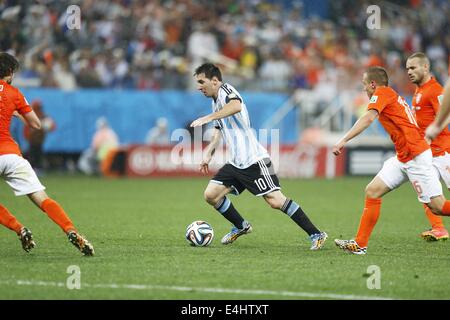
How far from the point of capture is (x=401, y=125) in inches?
390

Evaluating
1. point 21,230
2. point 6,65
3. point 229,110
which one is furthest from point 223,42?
point 21,230

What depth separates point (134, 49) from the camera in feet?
83.1

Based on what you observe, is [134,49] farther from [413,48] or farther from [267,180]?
[267,180]

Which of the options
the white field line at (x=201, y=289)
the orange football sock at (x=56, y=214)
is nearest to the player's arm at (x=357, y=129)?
the white field line at (x=201, y=289)

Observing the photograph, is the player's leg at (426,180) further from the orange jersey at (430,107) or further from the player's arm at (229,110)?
the player's arm at (229,110)

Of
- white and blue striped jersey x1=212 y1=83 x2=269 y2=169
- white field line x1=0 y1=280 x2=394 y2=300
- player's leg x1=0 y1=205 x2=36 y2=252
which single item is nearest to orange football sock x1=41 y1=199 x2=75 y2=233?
player's leg x1=0 y1=205 x2=36 y2=252

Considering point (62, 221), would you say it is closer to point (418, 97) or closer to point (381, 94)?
point (381, 94)

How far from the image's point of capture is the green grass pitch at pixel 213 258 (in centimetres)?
749

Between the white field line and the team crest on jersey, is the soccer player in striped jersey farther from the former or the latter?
the white field line

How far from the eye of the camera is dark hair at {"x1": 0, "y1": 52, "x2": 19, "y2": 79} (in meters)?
9.59

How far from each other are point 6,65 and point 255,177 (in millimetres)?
3174

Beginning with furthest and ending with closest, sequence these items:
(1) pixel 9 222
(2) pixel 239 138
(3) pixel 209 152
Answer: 1. (3) pixel 209 152
2. (2) pixel 239 138
3. (1) pixel 9 222

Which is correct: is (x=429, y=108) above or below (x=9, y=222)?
above

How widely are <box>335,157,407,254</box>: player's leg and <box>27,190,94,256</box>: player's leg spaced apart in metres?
2.92
